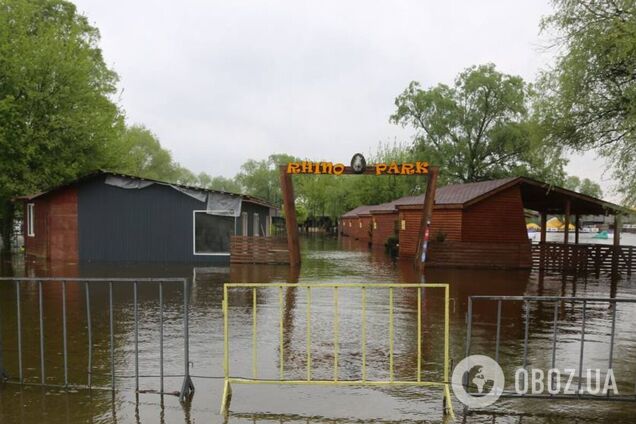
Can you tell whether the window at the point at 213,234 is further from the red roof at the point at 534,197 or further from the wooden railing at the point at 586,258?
the wooden railing at the point at 586,258

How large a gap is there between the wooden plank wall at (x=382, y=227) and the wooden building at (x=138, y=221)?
589 inches

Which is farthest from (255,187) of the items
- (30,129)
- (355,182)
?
(30,129)

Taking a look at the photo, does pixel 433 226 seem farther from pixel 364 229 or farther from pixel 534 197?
pixel 364 229

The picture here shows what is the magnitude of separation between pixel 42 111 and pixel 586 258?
25460 mm

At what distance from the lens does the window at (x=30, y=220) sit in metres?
23.2

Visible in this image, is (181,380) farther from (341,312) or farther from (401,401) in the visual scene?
(341,312)

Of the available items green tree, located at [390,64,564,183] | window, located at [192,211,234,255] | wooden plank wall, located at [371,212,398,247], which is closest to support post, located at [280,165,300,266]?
window, located at [192,211,234,255]

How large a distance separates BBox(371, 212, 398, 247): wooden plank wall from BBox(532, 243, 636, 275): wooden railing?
12.7 meters

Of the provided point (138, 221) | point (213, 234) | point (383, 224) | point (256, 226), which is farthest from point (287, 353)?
point (383, 224)

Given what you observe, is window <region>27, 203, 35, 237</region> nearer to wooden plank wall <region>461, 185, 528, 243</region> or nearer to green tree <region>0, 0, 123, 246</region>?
green tree <region>0, 0, 123, 246</region>

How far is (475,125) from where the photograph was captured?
45750 mm

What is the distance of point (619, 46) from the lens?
12.6 meters

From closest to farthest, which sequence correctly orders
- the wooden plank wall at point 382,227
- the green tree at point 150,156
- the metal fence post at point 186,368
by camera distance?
the metal fence post at point 186,368
the wooden plank wall at point 382,227
the green tree at point 150,156

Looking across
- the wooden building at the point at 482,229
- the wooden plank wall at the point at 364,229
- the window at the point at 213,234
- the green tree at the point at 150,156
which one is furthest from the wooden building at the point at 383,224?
the green tree at the point at 150,156
